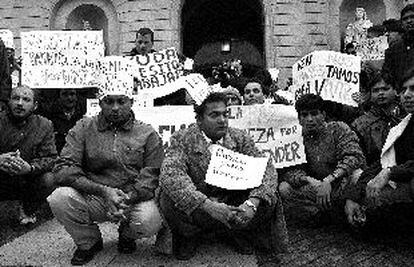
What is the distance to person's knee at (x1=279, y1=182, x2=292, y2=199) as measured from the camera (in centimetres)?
538

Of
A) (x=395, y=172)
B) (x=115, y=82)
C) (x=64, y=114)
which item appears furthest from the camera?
(x=64, y=114)

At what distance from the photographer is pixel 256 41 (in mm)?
21422

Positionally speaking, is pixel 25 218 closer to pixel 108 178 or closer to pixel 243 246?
pixel 108 178

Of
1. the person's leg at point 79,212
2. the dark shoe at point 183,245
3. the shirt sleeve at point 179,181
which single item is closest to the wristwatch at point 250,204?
the shirt sleeve at point 179,181

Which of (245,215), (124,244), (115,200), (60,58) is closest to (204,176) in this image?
(245,215)

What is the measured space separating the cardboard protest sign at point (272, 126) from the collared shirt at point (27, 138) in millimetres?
1988

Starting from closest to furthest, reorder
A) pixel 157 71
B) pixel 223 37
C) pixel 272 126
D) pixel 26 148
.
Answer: pixel 26 148
pixel 272 126
pixel 157 71
pixel 223 37

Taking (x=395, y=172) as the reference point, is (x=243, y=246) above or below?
below

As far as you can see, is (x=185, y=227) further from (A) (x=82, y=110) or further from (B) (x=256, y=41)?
(B) (x=256, y=41)

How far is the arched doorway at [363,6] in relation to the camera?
16031 millimetres

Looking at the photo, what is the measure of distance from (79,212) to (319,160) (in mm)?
2319

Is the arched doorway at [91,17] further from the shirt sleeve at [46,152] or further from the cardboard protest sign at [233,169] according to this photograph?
the cardboard protest sign at [233,169]

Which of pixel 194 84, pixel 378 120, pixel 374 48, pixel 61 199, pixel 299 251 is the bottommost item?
pixel 299 251

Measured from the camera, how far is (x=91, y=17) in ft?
57.0
